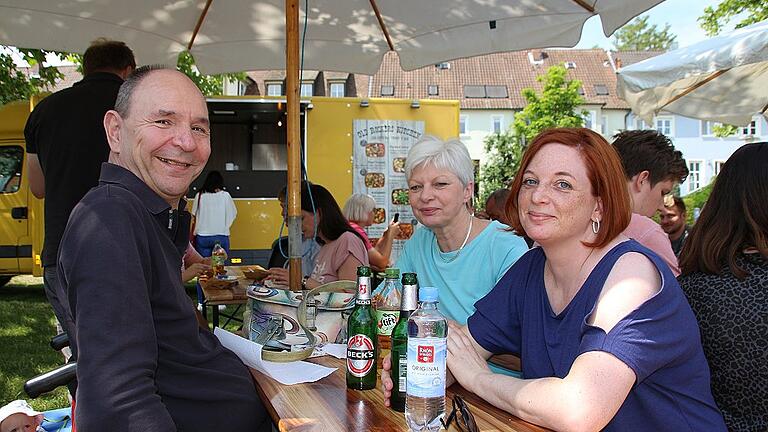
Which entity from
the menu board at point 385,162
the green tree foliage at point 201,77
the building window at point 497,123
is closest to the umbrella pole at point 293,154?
the menu board at point 385,162

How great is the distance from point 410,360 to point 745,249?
1236mm

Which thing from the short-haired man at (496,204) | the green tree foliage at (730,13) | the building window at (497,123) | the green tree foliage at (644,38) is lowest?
the short-haired man at (496,204)

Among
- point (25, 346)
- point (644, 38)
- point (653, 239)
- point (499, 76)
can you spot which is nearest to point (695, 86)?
point (653, 239)

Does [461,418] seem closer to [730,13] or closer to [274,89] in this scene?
[730,13]

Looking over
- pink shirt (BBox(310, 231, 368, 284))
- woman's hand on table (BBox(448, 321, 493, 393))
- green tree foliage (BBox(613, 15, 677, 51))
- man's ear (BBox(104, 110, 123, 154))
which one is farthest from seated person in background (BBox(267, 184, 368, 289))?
green tree foliage (BBox(613, 15, 677, 51))

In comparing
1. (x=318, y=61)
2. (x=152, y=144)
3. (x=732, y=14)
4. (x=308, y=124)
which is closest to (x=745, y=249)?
(x=152, y=144)

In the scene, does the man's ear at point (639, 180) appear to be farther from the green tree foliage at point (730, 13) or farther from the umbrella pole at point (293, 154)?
the green tree foliage at point (730, 13)

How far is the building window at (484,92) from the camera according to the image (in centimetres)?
3841

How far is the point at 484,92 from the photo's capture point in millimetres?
38750

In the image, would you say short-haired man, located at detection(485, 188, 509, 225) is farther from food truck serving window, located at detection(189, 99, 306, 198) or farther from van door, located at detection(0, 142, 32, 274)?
van door, located at detection(0, 142, 32, 274)

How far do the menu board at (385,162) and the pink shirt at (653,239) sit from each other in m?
5.67

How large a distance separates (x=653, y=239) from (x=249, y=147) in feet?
26.2

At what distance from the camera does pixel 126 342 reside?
1.32 metres

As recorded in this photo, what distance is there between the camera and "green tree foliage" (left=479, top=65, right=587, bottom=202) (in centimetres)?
2967
